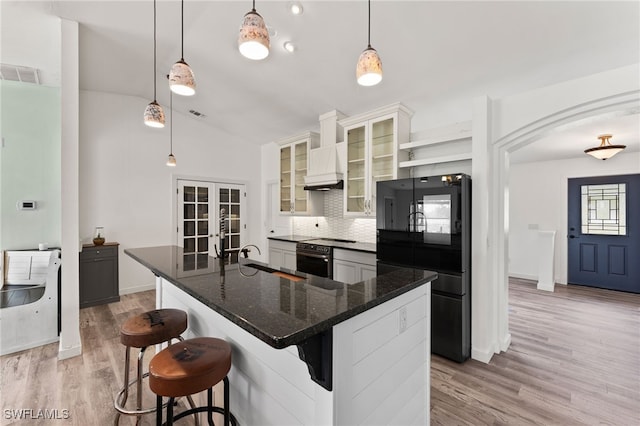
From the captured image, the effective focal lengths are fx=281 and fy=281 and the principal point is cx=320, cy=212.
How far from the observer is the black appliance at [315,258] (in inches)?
156

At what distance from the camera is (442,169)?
11.0 ft

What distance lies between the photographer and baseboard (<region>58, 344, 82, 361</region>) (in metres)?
2.80

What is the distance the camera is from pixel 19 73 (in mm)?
3654

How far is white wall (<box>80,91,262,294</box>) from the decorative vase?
0.09 meters

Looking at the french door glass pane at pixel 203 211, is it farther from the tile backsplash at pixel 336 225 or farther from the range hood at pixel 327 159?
the range hood at pixel 327 159

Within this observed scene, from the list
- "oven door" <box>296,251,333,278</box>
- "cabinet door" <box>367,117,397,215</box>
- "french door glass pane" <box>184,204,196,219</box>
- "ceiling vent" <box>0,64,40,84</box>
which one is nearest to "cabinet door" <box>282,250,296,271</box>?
"oven door" <box>296,251,333,278</box>

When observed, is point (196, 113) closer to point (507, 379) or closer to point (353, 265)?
point (353, 265)

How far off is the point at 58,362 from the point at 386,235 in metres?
3.55

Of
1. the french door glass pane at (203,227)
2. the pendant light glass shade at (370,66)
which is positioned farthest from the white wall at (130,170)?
the pendant light glass shade at (370,66)

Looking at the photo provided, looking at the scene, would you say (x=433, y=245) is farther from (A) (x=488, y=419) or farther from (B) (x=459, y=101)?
(B) (x=459, y=101)

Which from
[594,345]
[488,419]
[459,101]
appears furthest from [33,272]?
[594,345]

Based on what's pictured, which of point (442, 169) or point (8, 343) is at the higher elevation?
point (442, 169)

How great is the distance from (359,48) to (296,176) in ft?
8.41

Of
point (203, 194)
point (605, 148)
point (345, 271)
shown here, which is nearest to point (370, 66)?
point (345, 271)
